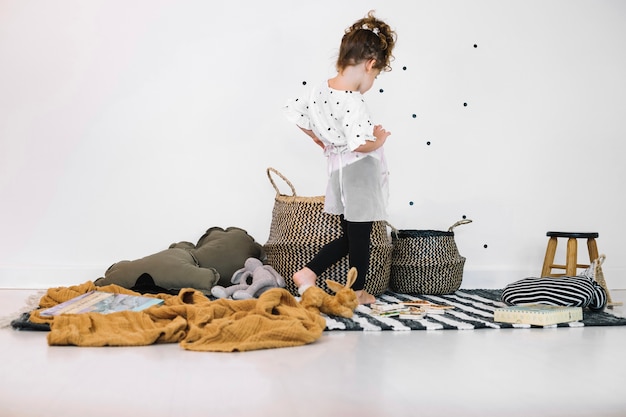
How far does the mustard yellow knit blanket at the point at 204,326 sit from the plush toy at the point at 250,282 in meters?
0.55

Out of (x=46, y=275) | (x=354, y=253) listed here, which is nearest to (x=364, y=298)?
(x=354, y=253)

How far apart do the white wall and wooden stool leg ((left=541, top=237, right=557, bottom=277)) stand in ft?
0.85

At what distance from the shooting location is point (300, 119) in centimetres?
300

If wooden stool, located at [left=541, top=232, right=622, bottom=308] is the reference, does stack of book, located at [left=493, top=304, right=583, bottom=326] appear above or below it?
below

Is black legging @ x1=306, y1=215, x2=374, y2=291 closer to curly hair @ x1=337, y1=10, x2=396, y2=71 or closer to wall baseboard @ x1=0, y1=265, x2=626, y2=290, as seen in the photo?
curly hair @ x1=337, y1=10, x2=396, y2=71

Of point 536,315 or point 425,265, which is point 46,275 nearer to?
point 425,265

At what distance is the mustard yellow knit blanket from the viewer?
1.94 meters

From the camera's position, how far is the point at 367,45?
9.37 feet

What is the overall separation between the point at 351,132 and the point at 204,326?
110 cm

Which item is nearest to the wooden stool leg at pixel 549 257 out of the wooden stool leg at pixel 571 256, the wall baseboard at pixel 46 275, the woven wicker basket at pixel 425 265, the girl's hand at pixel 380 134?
the wooden stool leg at pixel 571 256

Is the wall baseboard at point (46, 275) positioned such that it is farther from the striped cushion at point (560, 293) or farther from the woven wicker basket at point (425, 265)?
the striped cushion at point (560, 293)

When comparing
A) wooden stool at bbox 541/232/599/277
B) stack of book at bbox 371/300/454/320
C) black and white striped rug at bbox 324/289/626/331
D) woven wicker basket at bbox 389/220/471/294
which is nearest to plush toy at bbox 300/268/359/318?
black and white striped rug at bbox 324/289/626/331

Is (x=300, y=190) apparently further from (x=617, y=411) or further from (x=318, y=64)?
(x=617, y=411)

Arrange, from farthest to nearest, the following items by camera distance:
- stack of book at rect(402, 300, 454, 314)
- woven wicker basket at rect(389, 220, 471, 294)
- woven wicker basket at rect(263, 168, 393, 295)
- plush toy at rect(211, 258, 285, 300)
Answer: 1. woven wicker basket at rect(389, 220, 471, 294)
2. woven wicker basket at rect(263, 168, 393, 295)
3. plush toy at rect(211, 258, 285, 300)
4. stack of book at rect(402, 300, 454, 314)
